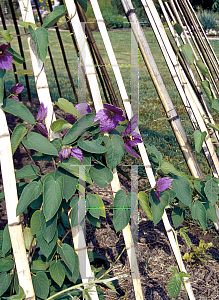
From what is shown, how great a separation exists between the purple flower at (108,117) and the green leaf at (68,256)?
1.63 ft

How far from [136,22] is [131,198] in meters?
0.84

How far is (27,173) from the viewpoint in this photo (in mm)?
1081

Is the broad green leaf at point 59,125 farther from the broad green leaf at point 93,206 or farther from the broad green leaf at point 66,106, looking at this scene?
the broad green leaf at point 93,206

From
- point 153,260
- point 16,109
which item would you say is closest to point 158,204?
point 16,109

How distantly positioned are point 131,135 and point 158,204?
321 mm

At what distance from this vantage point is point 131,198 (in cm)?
112

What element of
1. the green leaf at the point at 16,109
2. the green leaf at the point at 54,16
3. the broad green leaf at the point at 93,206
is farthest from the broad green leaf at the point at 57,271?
the green leaf at the point at 54,16

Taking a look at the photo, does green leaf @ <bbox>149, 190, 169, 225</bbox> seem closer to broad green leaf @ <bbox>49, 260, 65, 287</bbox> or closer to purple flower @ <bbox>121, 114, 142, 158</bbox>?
purple flower @ <bbox>121, 114, 142, 158</bbox>

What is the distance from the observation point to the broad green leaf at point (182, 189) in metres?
1.23

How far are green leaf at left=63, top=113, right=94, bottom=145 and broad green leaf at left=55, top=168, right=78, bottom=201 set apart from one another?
0.11 meters

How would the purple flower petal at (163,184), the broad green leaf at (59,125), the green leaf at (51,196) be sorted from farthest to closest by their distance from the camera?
the purple flower petal at (163,184) < the broad green leaf at (59,125) < the green leaf at (51,196)

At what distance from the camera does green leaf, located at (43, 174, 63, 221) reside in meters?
0.94

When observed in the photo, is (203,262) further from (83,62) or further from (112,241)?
(83,62)

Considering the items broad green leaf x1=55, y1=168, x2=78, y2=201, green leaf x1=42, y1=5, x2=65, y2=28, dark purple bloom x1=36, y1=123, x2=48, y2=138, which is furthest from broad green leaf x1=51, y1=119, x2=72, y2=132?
green leaf x1=42, y1=5, x2=65, y2=28
